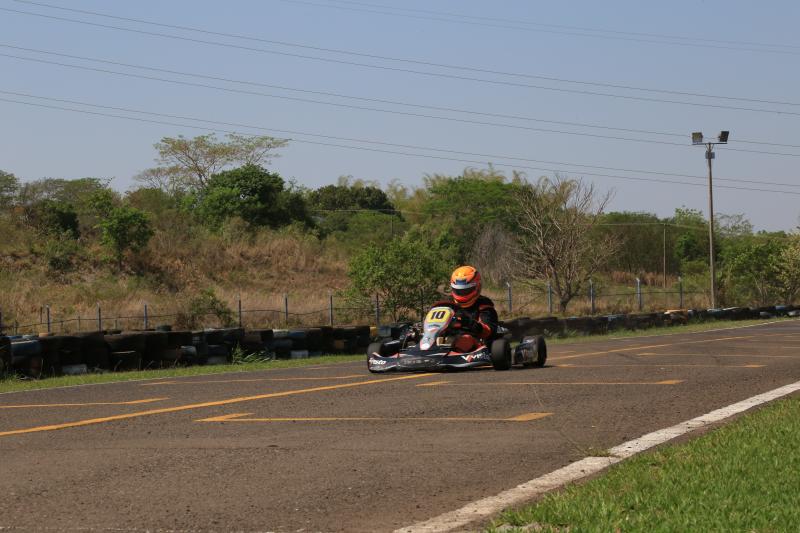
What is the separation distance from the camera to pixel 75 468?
7.60 metres

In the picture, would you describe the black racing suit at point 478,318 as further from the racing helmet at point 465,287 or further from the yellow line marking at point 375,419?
the yellow line marking at point 375,419

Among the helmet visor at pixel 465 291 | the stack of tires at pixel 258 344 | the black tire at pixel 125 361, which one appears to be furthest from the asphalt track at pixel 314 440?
the stack of tires at pixel 258 344

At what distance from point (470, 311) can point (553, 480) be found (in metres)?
9.77

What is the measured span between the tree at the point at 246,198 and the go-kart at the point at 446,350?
49.7 metres

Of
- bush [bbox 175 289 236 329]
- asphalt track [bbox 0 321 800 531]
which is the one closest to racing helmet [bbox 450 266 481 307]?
asphalt track [bbox 0 321 800 531]

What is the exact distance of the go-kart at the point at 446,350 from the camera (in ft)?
51.8

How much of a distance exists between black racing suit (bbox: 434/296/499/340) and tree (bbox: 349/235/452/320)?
812 inches

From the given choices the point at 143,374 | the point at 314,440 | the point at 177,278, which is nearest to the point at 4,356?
the point at 143,374

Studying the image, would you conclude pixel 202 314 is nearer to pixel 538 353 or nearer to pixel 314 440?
pixel 538 353

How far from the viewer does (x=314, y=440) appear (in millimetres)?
8711

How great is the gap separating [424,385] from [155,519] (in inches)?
306

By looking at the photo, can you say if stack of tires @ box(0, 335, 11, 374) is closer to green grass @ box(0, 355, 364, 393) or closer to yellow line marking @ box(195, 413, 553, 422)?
green grass @ box(0, 355, 364, 393)

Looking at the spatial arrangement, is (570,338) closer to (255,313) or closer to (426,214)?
(255,313)

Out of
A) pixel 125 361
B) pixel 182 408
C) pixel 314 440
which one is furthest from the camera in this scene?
pixel 125 361
